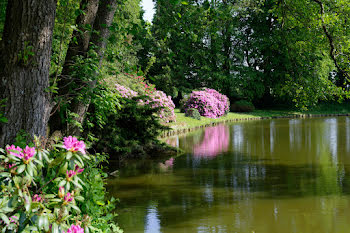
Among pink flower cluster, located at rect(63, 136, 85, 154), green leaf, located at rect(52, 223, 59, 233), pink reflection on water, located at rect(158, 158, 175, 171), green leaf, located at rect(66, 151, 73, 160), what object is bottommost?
pink reflection on water, located at rect(158, 158, 175, 171)

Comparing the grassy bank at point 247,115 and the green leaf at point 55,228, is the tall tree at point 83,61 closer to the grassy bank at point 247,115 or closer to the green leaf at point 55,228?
the green leaf at point 55,228

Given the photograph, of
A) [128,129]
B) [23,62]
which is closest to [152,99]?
[128,129]

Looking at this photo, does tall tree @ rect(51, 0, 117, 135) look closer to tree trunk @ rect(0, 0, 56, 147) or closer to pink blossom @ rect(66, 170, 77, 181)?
tree trunk @ rect(0, 0, 56, 147)

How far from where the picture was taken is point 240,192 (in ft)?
22.0

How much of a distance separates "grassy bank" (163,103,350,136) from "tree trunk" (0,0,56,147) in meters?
11.8

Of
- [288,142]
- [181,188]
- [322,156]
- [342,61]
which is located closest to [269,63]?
[288,142]

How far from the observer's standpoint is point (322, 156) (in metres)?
10.3

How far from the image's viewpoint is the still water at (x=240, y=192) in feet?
16.8

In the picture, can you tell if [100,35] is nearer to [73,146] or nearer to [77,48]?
[77,48]

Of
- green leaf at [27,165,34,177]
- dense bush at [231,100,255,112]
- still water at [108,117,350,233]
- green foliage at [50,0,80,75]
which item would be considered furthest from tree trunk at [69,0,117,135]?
dense bush at [231,100,255,112]

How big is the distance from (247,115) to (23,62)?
24.3 meters

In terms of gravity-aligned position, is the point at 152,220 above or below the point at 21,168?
below

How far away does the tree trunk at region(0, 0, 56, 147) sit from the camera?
12.2ft

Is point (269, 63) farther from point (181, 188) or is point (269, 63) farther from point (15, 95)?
point (15, 95)
